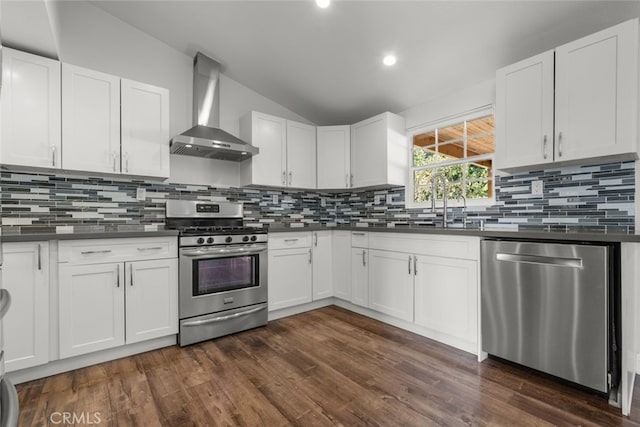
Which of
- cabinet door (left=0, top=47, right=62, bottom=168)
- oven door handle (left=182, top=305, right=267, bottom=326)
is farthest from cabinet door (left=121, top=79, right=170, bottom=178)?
oven door handle (left=182, top=305, right=267, bottom=326)

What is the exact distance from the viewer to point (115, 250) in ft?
7.72

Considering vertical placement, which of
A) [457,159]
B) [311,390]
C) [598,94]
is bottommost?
[311,390]

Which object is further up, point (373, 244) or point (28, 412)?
point (373, 244)

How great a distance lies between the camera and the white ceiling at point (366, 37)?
2.27 m

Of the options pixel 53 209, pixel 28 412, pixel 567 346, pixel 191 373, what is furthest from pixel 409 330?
pixel 53 209

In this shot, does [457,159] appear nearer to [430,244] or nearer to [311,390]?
[430,244]

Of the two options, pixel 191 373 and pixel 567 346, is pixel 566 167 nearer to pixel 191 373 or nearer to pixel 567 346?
pixel 567 346

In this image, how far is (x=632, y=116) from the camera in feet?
6.39

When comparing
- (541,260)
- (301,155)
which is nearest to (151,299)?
(301,155)

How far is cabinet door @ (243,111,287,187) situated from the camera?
11.3 feet

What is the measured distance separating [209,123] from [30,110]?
4.64 feet

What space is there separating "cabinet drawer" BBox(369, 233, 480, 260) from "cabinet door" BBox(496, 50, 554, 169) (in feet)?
2.27

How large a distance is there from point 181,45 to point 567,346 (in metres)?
3.99

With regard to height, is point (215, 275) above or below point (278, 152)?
below
